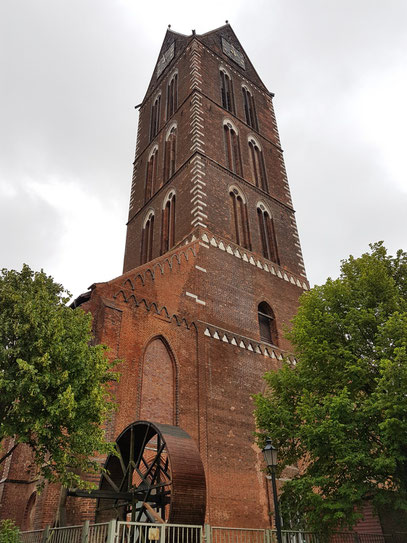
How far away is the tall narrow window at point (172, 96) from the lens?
31.1m

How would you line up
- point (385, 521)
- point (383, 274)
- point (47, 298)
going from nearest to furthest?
point (47, 298) < point (383, 274) < point (385, 521)

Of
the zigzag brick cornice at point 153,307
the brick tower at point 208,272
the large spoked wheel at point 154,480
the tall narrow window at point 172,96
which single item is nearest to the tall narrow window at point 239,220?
the brick tower at point 208,272

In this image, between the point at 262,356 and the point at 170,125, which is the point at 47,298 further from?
the point at 170,125

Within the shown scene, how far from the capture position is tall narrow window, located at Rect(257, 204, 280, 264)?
25281 millimetres

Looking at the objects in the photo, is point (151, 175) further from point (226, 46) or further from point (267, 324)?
point (267, 324)

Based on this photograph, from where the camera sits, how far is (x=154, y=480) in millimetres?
11375

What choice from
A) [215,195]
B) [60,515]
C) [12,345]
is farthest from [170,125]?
[60,515]

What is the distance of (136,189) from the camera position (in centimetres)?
3103

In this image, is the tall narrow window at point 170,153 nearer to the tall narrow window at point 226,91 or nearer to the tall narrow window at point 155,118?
the tall narrow window at point 155,118

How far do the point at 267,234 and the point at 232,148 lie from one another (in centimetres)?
604

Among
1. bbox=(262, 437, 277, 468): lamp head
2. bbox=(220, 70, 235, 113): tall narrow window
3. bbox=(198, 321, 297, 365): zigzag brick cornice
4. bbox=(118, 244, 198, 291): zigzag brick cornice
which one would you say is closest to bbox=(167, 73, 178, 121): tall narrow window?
bbox=(220, 70, 235, 113): tall narrow window

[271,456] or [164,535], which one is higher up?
[271,456]

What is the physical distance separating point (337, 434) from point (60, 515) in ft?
25.0

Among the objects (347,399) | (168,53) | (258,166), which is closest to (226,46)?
(168,53)
